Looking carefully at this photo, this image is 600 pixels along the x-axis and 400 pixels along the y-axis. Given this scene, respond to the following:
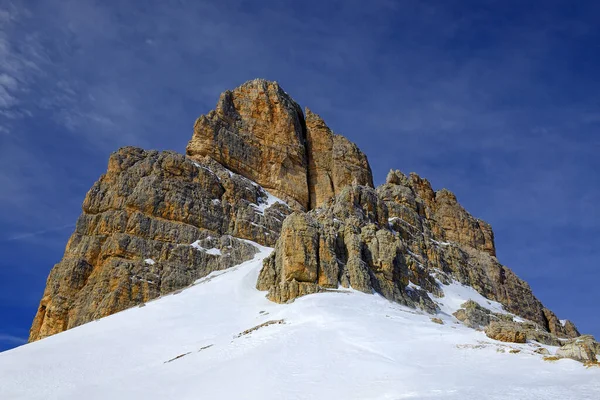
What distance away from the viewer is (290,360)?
25750mm

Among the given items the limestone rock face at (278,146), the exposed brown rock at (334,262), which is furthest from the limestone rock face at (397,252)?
the limestone rock face at (278,146)

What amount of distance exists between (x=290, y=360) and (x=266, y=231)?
62.5 m

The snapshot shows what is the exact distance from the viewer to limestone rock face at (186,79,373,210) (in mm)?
104750

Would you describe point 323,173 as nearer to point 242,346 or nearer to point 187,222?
point 187,222

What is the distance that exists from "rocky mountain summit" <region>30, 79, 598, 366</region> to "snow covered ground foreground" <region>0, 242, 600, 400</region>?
722cm

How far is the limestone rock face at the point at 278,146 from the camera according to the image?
105 metres

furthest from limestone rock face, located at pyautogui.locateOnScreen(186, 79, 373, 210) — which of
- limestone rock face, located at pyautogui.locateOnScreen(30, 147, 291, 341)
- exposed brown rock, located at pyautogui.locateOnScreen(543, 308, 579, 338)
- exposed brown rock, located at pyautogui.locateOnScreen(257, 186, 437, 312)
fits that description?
exposed brown rock, located at pyautogui.locateOnScreen(257, 186, 437, 312)

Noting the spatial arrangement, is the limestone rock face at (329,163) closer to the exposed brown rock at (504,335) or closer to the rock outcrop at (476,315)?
the rock outcrop at (476,315)

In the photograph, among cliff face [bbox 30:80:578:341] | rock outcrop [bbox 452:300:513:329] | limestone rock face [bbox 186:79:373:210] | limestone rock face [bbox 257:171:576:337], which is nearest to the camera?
limestone rock face [bbox 257:171:576:337]

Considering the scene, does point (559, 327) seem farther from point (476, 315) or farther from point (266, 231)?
point (266, 231)

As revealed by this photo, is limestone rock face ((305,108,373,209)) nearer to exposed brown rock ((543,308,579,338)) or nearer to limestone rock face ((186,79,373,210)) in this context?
limestone rock face ((186,79,373,210))

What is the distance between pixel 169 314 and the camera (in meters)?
49.1

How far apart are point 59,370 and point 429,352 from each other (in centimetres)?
2308

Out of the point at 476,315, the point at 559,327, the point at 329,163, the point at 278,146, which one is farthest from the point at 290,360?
the point at 329,163
